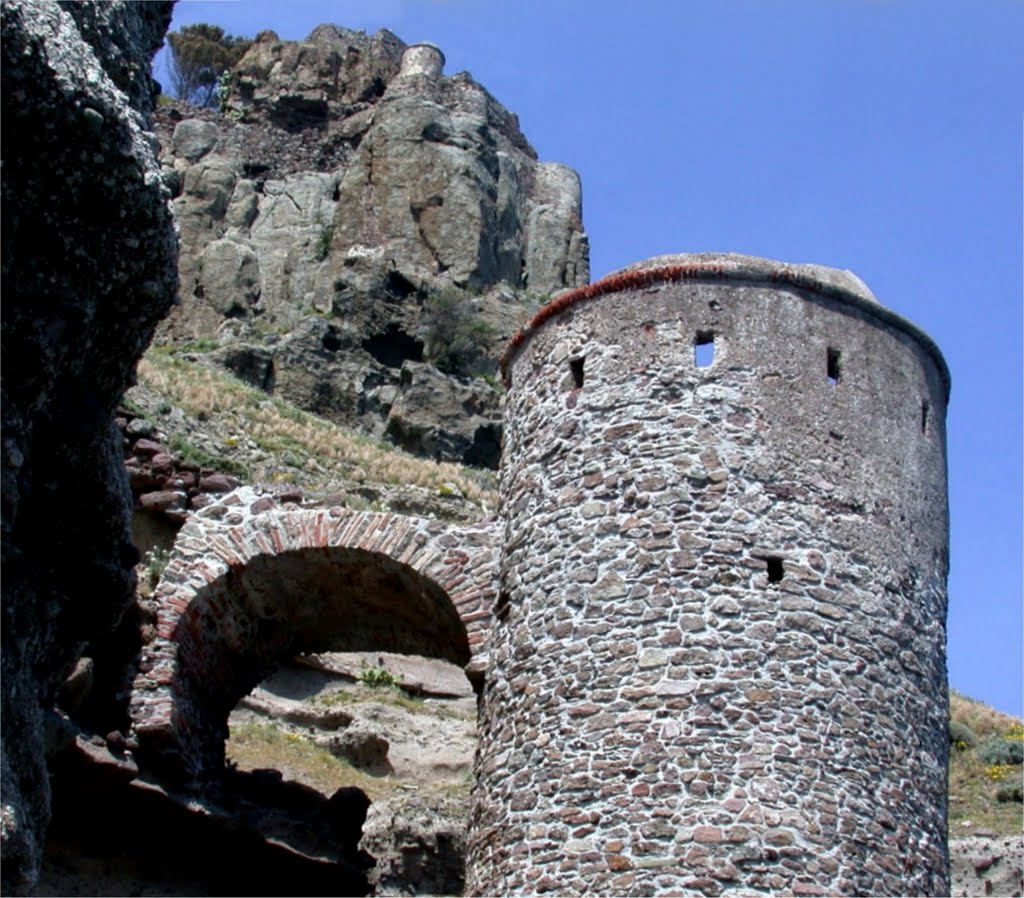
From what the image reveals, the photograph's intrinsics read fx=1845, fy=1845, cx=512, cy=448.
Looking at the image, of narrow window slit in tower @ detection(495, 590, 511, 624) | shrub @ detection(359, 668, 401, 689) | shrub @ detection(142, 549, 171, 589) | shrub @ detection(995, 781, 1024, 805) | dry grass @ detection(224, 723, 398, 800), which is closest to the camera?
narrow window slit in tower @ detection(495, 590, 511, 624)

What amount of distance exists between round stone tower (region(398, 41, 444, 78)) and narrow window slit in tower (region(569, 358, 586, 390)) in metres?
36.7

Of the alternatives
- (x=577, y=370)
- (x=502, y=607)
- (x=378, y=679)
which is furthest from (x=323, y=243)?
(x=502, y=607)

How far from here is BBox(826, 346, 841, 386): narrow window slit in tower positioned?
13258mm

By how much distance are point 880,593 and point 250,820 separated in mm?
5445

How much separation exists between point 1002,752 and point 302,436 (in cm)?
1496

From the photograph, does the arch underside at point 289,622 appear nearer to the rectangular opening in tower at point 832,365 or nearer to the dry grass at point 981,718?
the rectangular opening in tower at point 832,365

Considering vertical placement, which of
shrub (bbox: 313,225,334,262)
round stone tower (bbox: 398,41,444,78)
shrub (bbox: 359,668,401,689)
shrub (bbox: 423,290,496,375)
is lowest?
shrub (bbox: 359,668,401,689)

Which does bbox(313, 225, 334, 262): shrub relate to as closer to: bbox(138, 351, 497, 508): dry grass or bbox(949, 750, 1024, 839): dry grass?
bbox(138, 351, 497, 508): dry grass

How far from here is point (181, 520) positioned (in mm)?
15492

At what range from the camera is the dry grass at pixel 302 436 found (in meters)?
32.0

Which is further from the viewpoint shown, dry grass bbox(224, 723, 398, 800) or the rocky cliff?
the rocky cliff

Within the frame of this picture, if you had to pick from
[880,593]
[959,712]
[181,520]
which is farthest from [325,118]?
[880,593]

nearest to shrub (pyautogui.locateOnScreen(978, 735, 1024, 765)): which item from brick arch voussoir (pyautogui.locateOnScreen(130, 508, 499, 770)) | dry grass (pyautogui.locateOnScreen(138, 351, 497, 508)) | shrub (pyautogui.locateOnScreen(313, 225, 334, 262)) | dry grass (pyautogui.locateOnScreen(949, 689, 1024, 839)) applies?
dry grass (pyautogui.locateOnScreen(949, 689, 1024, 839))

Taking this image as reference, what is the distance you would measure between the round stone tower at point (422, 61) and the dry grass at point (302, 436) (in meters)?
15.5
